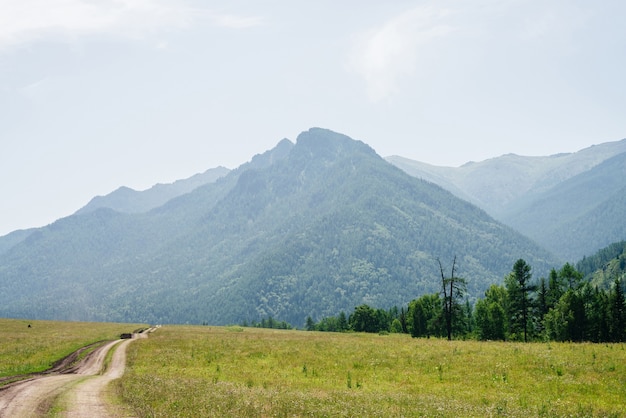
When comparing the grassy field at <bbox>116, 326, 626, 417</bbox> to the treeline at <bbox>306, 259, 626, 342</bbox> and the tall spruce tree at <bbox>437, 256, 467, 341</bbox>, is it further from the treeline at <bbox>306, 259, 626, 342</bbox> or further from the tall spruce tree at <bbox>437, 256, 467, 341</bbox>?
the treeline at <bbox>306, 259, 626, 342</bbox>

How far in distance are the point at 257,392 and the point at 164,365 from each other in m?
14.4


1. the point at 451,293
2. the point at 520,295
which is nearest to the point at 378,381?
the point at 451,293

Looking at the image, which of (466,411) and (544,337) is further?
(544,337)

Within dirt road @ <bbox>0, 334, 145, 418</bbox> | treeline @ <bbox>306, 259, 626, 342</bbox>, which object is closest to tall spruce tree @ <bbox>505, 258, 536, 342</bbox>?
treeline @ <bbox>306, 259, 626, 342</bbox>

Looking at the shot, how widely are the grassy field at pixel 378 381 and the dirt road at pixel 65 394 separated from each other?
1.45m

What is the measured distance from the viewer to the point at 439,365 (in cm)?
3238

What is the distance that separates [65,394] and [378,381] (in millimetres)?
18208

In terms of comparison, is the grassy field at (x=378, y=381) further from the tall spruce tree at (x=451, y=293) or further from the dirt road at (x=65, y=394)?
the tall spruce tree at (x=451, y=293)

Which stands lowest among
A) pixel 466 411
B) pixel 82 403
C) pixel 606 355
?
pixel 606 355

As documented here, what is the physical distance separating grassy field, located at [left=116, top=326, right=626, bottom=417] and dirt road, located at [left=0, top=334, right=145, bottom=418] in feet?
4.76

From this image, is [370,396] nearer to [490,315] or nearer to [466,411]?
[466,411]

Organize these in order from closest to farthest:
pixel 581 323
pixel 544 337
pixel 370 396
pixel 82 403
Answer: pixel 82 403
pixel 370 396
pixel 581 323
pixel 544 337

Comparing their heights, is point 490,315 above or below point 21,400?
below

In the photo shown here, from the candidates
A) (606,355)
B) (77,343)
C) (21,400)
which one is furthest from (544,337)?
(21,400)
